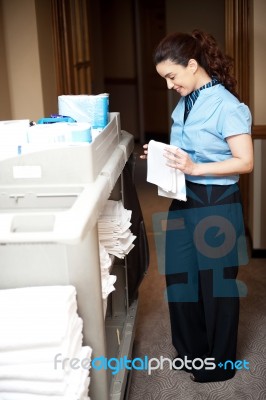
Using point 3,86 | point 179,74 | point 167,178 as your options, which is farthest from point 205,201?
point 3,86

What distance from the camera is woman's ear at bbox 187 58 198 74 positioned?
1.86 meters

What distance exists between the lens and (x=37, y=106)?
2.99 m

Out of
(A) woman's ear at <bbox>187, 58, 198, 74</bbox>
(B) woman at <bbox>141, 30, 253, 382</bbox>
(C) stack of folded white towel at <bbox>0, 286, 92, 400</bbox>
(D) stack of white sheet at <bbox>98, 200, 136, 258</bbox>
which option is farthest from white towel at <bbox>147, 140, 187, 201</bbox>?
(C) stack of folded white towel at <bbox>0, 286, 92, 400</bbox>

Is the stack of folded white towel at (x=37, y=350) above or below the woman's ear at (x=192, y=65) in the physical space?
below

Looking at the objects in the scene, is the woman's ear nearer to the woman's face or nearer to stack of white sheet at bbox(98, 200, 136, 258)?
the woman's face

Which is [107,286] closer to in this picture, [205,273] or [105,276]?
[105,276]

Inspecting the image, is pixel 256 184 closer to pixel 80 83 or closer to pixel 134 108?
pixel 80 83

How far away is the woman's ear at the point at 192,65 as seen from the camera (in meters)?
1.86

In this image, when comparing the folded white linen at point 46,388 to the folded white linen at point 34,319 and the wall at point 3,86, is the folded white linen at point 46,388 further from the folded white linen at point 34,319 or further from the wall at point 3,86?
the wall at point 3,86

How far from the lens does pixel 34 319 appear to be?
129cm

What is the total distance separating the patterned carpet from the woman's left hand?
33.9 inches

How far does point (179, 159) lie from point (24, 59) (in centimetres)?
148

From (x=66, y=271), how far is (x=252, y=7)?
227 centimetres

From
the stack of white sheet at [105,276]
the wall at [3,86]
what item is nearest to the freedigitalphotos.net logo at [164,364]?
the stack of white sheet at [105,276]
